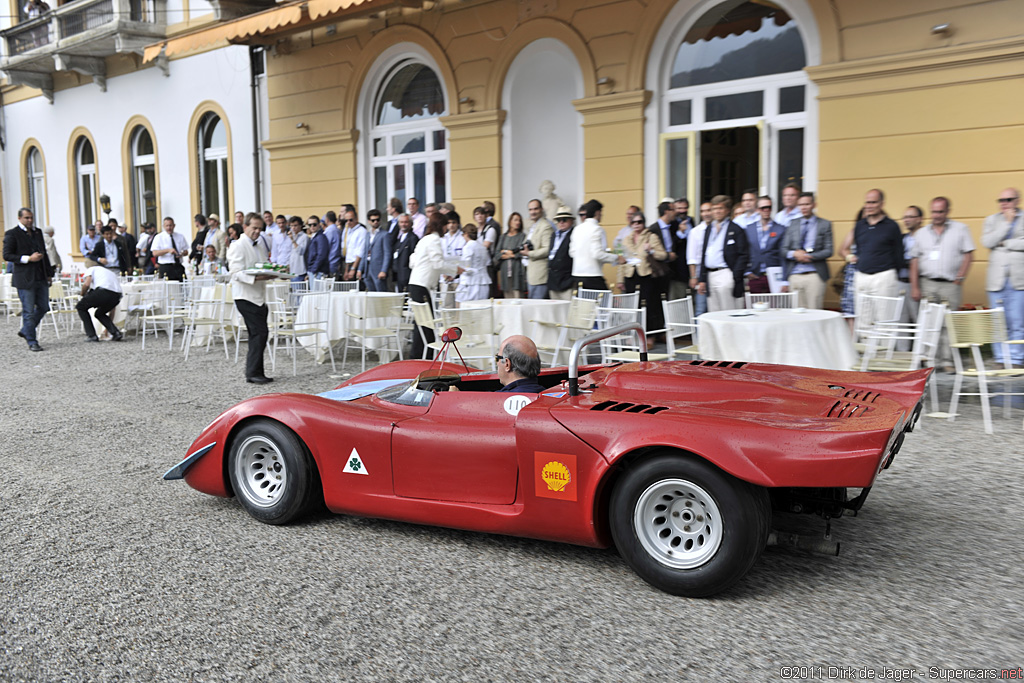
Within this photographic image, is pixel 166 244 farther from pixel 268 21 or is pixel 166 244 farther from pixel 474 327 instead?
pixel 474 327

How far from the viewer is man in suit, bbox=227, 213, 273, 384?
8383 mm

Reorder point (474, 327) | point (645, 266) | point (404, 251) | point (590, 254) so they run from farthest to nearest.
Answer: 1. point (404, 251)
2. point (645, 266)
3. point (590, 254)
4. point (474, 327)

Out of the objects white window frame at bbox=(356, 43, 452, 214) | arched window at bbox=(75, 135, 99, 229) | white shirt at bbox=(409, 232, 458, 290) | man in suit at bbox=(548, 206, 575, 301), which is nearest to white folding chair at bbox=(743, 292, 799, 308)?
man in suit at bbox=(548, 206, 575, 301)

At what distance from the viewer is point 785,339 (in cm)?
661

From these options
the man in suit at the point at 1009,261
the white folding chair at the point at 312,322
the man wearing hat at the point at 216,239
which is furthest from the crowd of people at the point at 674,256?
the man wearing hat at the point at 216,239

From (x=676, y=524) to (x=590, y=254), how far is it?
239 inches

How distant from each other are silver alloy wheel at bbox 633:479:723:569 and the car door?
0.62 metres

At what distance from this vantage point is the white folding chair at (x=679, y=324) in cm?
765

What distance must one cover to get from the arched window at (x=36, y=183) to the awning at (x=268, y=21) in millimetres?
13622

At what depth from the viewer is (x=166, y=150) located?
19484 mm

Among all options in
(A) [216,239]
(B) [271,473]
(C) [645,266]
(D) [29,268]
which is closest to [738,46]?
(C) [645,266]

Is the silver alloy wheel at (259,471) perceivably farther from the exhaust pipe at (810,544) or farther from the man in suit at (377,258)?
the man in suit at (377,258)

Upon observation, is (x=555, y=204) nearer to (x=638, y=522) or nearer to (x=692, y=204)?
(x=692, y=204)

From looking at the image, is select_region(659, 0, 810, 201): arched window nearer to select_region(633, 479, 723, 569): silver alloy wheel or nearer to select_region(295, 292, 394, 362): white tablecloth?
select_region(295, 292, 394, 362): white tablecloth
